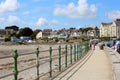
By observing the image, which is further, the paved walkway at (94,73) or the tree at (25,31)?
the tree at (25,31)

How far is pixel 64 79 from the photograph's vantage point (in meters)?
13.8

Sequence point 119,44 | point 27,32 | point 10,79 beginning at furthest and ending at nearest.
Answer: point 27,32, point 119,44, point 10,79

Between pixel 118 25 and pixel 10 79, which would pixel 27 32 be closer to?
pixel 118 25

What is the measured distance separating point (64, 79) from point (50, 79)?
53 centimetres

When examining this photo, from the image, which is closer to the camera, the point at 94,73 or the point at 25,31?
the point at 94,73

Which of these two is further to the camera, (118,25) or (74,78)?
(118,25)

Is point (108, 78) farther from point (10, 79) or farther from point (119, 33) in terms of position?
point (119, 33)

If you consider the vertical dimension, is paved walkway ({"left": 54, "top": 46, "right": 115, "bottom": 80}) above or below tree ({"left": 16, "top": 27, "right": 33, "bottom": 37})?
below

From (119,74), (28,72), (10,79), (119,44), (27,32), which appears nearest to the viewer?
(119,74)

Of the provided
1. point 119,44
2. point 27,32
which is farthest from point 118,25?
point 119,44

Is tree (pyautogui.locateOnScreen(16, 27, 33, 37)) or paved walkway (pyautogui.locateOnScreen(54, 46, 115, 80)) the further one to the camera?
tree (pyautogui.locateOnScreen(16, 27, 33, 37))

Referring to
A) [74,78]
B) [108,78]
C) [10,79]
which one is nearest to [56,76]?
[74,78]

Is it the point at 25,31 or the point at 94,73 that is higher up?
the point at 25,31

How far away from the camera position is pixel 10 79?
2014 cm
